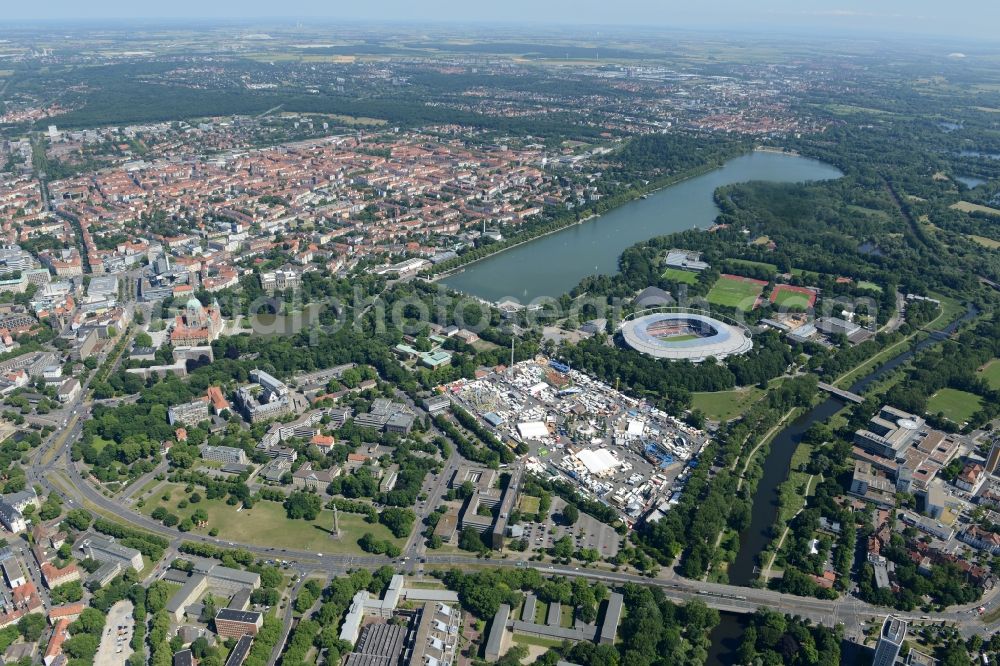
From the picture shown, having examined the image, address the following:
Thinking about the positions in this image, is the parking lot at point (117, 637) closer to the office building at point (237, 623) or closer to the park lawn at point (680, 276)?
the office building at point (237, 623)

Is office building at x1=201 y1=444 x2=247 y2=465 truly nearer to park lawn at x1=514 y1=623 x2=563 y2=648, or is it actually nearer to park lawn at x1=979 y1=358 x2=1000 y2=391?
park lawn at x1=514 y1=623 x2=563 y2=648

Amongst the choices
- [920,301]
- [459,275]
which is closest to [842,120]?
[920,301]

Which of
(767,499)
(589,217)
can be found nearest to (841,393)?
(767,499)

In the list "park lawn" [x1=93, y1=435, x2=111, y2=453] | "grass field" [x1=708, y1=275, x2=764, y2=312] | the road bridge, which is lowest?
"park lawn" [x1=93, y1=435, x2=111, y2=453]

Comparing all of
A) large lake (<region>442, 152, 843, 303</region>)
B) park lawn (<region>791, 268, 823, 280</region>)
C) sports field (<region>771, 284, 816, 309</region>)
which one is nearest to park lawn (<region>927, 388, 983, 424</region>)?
sports field (<region>771, 284, 816, 309</region>)

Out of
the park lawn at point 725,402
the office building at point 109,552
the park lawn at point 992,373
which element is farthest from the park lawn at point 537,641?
the park lawn at point 992,373

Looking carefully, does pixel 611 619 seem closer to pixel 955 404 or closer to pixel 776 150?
pixel 955 404
